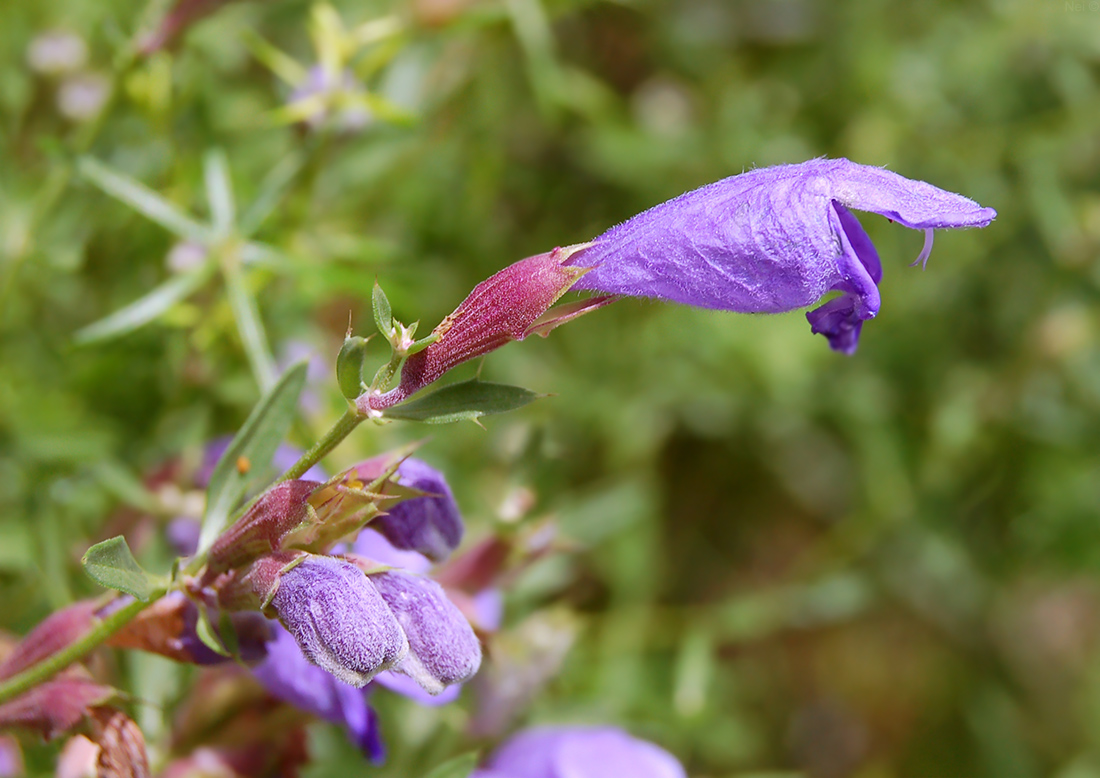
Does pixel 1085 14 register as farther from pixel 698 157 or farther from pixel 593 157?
pixel 593 157

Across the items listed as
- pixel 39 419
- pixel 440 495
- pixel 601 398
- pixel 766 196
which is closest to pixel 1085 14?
pixel 601 398

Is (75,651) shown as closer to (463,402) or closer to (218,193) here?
(463,402)

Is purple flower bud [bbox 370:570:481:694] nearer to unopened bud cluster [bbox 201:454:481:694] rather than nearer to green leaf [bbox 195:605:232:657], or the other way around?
unopened bud cluster [bbox 201:454:481:694]

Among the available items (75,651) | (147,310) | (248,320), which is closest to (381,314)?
(75,651)

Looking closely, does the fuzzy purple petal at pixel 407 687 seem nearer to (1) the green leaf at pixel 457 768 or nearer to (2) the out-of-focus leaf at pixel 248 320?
(1) the green leaf at pixel 457 768

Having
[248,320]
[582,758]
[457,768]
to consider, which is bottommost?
[582,758]

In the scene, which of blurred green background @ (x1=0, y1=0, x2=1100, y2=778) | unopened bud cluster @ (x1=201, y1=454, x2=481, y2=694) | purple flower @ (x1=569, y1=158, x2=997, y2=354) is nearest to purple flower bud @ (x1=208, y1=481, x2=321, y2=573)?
unopened bud cluster @ (x1=201, y1=454, x2=481, y2=694)
